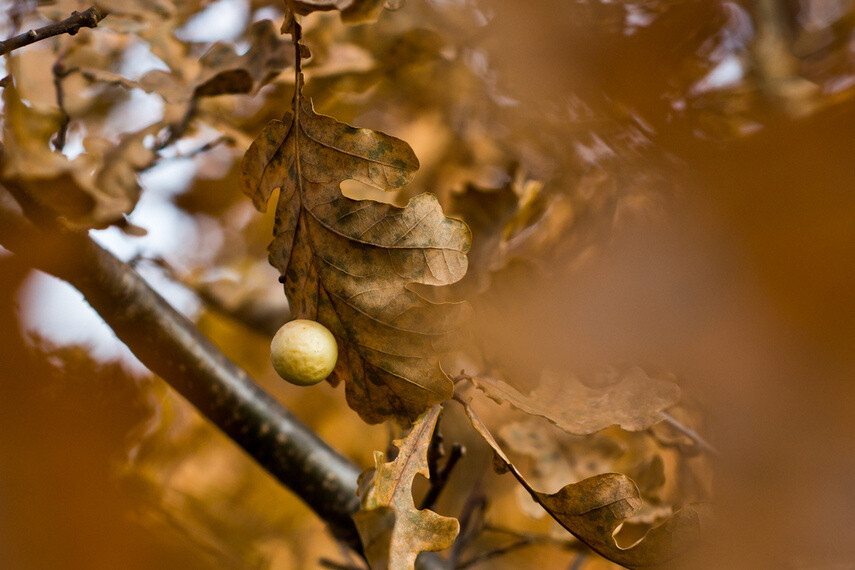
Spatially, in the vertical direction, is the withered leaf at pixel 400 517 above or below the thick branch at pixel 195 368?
above

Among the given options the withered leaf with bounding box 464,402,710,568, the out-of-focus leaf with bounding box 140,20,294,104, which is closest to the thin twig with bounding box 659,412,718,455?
the withered leaf with bounding box 464,402,710,568

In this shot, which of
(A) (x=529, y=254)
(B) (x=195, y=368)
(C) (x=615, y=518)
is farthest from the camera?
(A) (x=529, y=254)

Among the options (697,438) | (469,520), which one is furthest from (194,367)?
(697,438)

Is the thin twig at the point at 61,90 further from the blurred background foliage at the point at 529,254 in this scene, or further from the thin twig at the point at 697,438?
the thin twig at the point at 697,438

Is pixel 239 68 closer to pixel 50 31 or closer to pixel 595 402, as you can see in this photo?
pixel 50 31

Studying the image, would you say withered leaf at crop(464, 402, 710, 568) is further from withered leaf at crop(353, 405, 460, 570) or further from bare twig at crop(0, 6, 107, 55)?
bare twig at crop(0, 6, 107, 55)

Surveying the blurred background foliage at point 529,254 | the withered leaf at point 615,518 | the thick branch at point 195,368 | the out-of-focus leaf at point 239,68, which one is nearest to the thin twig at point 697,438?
the blurred background foliage at point 529,254
